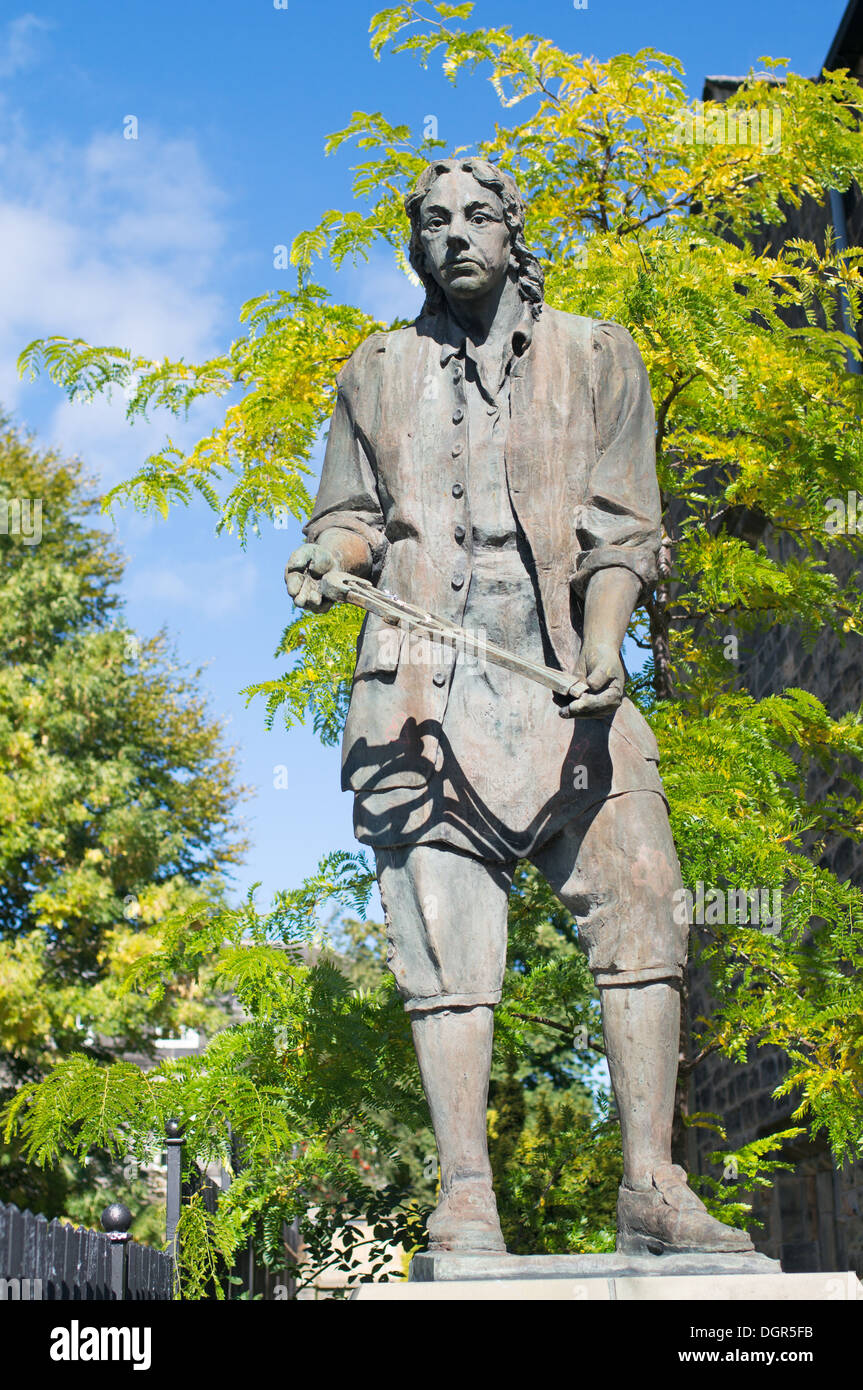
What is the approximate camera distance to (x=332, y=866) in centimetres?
654

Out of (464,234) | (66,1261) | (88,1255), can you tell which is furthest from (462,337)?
(88,1255)

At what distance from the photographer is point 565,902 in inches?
124

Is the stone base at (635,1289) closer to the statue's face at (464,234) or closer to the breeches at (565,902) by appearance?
the breeches at (565,902)

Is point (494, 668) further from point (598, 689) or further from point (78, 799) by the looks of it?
point (78, 799)

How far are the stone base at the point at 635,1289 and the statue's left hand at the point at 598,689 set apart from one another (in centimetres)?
105

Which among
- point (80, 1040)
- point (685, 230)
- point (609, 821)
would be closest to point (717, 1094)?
Answer: point (80, 1040)

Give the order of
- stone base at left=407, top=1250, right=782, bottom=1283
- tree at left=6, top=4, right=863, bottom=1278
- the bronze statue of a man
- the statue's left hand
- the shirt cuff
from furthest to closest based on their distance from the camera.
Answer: tree at left=6, top=4, right=863, bottom=1278, the shirt cuff, the bronze statue of a man, the statue's left hand, stone base at left=407, top=1250, right=782, bottom=1283

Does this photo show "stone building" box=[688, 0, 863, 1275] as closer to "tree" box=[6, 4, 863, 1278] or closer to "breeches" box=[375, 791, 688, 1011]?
"tree" box=[6, 4, 863, 1278]

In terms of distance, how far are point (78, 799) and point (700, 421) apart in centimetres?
1394

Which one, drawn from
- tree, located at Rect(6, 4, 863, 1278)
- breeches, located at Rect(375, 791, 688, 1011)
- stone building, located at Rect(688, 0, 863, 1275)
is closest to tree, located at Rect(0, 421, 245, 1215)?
stone building, located at Rect(688, 0, 863, 1275)

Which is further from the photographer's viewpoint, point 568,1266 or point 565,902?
point 565,902

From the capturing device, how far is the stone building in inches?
360

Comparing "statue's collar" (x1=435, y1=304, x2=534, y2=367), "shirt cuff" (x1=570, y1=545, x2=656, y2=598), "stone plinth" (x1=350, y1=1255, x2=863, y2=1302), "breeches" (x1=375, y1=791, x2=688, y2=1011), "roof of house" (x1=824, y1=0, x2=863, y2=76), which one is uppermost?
"roof of house" (x1=824, y1=0, x2=863, y2=76)
